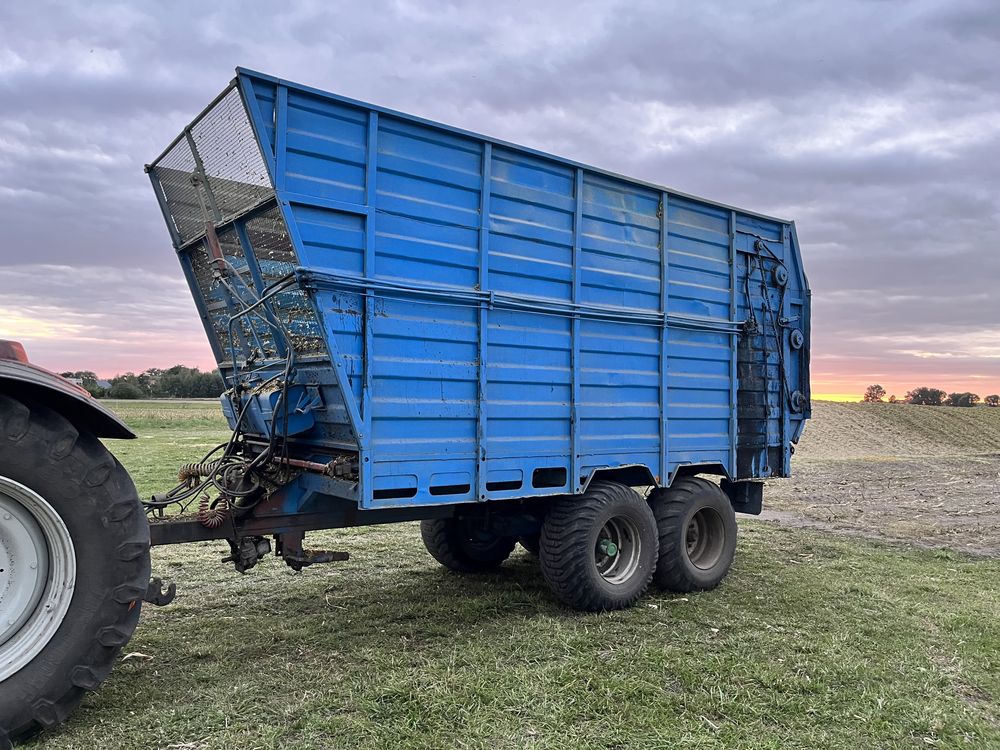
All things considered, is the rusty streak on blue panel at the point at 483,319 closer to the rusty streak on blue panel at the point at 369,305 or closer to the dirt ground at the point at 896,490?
the rusty streak on blue panel at the point at 369,305

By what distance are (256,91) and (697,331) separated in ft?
14.2

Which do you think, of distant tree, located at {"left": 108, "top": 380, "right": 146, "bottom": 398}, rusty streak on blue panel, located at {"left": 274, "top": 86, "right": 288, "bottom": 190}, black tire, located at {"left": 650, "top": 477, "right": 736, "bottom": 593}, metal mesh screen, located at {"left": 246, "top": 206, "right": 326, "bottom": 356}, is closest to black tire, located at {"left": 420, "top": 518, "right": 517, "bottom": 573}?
black tire, located at {"left": 650, "top": 477, "right": 736, "bottom": 593}

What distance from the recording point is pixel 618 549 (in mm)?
6262

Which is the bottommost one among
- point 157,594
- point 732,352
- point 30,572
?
point 157,594

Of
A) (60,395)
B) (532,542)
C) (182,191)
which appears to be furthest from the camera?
(532,542)

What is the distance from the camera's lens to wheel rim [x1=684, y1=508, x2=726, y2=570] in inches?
277

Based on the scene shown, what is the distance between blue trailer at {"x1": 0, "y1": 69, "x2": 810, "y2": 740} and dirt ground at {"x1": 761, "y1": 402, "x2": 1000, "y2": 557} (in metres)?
4.85

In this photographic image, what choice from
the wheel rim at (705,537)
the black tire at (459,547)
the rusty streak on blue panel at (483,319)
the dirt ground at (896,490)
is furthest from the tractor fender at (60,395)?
the dirt ground at (896,490)

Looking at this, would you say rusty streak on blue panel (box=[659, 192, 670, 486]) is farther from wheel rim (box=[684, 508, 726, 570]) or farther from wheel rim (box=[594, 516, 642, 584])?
wheel rim (box=[684, 508, 726, 570])

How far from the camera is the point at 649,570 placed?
247 inches

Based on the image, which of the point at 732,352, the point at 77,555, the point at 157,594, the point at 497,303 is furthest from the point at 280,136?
the point at 732,352

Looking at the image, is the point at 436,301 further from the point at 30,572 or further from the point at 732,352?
the point at 732,352

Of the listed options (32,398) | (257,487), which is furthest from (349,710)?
(32,398)

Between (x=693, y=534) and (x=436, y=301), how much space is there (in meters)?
3.71
